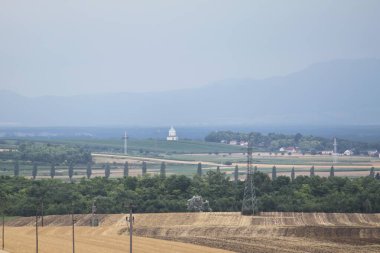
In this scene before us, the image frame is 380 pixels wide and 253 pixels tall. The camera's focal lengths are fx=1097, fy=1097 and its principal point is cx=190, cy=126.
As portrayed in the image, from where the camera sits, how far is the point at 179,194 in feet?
286

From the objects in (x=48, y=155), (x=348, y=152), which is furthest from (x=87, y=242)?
(x=348, y=152)

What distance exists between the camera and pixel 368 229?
64.4 meters

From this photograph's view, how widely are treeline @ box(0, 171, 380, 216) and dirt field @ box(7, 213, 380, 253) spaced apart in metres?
3.45

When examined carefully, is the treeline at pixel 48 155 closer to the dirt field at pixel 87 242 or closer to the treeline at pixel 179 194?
the treeline at pixel 179 194

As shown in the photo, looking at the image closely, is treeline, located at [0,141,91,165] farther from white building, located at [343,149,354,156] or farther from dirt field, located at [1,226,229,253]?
dirt field, located at [1,226,229,253]

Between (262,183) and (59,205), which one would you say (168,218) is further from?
(262,183)

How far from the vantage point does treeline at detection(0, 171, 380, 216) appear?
78.2 metres

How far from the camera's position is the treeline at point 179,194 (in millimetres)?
78188

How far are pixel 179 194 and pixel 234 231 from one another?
2278cm

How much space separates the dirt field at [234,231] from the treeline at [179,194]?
3.45 m

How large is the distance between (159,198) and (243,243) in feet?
81.9

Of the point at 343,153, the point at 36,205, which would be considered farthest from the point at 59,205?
the point at 343,153

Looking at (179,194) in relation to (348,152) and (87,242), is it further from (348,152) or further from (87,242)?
(348,152)

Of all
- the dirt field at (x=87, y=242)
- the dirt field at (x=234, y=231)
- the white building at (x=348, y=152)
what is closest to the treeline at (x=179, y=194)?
the dirt field at (x=234, y=231)
